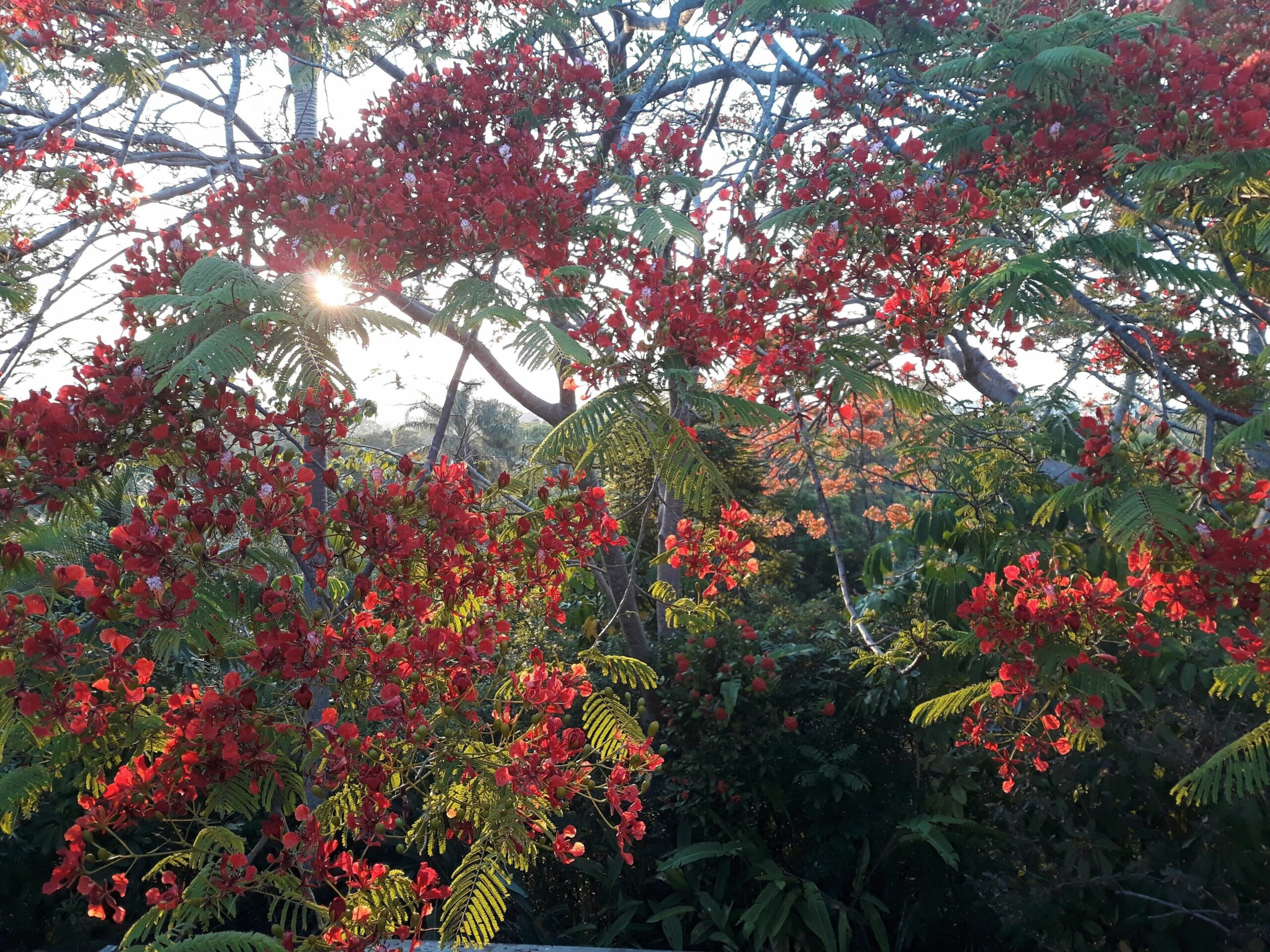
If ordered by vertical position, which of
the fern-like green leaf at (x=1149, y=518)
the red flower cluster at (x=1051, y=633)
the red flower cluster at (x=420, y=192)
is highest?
the red flower cluster at (x=420, y=192)

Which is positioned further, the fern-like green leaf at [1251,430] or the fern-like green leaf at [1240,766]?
the fern-like green leaf at [1251,430]

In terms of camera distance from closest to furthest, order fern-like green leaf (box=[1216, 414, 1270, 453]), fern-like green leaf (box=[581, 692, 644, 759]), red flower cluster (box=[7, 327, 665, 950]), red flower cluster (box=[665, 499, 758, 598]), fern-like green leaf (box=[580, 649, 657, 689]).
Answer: red flower cluster (box=[7, 327, 665, 950]), fern-like green leaf (box=[1216, 414, 1270, 453]), fern-like green leaf (box=[581, 692, 644, 759]), fern-like green leaf (box=[580, 649, 657, 689]), red flower cluster (box=[665, 499, 758, 598])

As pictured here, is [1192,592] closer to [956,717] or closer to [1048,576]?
[1048,576]

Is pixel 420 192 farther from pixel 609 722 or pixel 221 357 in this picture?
pixel 609 722

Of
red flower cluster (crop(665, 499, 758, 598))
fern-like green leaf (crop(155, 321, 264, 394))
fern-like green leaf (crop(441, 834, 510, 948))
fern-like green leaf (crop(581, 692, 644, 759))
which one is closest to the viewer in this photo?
fern-like green leaf (crop(155, 321, 264, 394))

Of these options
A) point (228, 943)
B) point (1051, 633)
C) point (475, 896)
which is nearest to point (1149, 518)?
point (1051, 633)

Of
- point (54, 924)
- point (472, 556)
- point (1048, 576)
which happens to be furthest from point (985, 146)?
point (54, 924)

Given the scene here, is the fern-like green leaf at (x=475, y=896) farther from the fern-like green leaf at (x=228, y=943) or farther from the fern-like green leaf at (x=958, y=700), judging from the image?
the fern-like green leaf at (x=958, y=700)

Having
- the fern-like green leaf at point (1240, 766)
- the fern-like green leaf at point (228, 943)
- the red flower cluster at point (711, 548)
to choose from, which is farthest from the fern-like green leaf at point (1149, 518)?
the fern-like green leaf at point (228, 943)

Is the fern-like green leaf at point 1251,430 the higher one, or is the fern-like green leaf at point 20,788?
the fern-like green leaf at point 1251,430

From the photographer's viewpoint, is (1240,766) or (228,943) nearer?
(228,943)

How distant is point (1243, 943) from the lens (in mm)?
3543

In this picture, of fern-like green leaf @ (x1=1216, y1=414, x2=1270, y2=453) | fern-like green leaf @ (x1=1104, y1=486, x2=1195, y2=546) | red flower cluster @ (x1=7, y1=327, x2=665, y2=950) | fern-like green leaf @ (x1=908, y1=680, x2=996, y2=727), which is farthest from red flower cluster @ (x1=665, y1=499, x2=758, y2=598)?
fern-like green leaf @ (x1=1216, y1=414, x2=1270, y2=453)

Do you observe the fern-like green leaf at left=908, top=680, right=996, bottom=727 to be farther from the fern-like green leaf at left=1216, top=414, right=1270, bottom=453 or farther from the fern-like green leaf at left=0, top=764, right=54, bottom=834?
the fern-like green leaf at left=0, top=764, right=54, bottom=834
